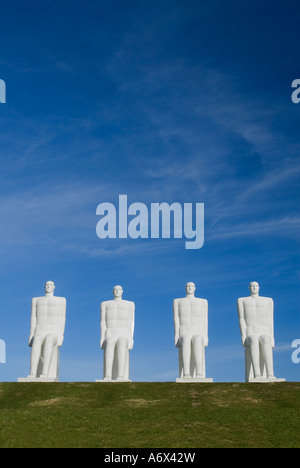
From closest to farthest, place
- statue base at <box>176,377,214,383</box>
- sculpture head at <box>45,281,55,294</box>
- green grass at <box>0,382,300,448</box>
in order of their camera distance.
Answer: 1. green grass at <box>0,382,300,448</box>
2. statue base at <box>176,377,214,383</box>
3. sculpture head at <box>45,281,55,294</box>

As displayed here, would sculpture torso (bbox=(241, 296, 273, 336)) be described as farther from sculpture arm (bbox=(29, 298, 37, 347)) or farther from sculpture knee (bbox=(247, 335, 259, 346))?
sculpture arm (bbox=(29, 298, 37, 347))

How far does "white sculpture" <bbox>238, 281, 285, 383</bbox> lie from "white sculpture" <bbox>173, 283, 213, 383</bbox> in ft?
5.30

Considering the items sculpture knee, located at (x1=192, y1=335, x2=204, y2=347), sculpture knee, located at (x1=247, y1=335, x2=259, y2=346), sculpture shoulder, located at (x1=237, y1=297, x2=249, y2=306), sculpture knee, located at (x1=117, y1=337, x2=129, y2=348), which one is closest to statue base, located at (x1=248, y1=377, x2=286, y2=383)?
sculpture knee, located at (x1=247, y1=335, x2=259, y2=346)

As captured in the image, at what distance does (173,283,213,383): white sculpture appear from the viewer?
83.0 ft

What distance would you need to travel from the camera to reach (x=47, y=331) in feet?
85.0

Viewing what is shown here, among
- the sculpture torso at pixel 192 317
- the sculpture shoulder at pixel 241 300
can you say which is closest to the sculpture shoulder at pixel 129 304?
the sculpture torso at pixel 192 317

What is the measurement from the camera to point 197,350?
2538cm

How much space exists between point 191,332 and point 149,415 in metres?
8.34

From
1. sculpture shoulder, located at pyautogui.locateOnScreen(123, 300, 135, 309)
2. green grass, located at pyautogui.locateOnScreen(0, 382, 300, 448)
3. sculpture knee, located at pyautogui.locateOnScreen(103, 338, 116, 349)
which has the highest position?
sculpture shoulder, located at pyautogui.locateOnScreen(123, 300, 135, 309)

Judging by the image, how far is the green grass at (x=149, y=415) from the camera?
1566 centimetres

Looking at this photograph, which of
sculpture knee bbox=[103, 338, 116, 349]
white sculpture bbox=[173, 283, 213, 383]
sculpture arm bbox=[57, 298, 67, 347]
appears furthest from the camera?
sculpture arm bbox=[57, 298, 67, 347]

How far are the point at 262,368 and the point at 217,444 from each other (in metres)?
10.9
